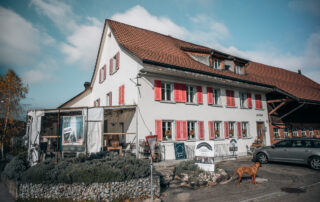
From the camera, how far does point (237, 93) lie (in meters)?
17.0

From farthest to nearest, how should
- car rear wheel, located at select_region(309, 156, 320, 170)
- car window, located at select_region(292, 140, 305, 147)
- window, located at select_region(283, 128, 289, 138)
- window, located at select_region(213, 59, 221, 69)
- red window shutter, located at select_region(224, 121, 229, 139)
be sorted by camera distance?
window, located at select_region(283, 128, 289, 138)
window, located at select_region(213, 59, 221, 69)
red window shutter, located at select_region(224, 121, 229, 139)
car window, located at select_region(292, 140, 305, 147)
car rear wheel, located at select_region(309, 156, 320, 170)

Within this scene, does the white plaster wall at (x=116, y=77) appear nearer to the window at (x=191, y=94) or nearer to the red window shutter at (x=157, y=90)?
the red window shutter at (x=157, y=90)

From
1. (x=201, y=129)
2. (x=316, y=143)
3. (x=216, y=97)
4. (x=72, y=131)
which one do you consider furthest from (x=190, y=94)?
(x=72, y=131)

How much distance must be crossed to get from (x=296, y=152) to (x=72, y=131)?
37.2ft

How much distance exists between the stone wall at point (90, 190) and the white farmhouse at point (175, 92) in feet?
14.3

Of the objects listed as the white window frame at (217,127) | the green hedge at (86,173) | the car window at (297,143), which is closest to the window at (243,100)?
the white window frame at (217,127)

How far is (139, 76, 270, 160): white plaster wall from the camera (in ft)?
39.1

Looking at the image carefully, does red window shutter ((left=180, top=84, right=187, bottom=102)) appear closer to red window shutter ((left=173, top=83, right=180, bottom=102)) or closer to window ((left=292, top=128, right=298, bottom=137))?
red window shutter ((left=173, top=83, right=180, bottom=102))

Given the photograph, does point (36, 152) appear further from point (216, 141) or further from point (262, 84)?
point (262, 84)

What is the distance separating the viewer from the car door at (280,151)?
11.0m

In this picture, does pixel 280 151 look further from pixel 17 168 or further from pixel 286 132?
pixel 17 168

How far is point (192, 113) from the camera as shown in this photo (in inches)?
543

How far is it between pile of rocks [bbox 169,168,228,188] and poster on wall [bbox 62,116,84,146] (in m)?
4.71

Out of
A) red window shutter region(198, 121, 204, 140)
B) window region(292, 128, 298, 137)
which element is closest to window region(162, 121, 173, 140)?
red window shutter region(198, 121, 204, 140)
